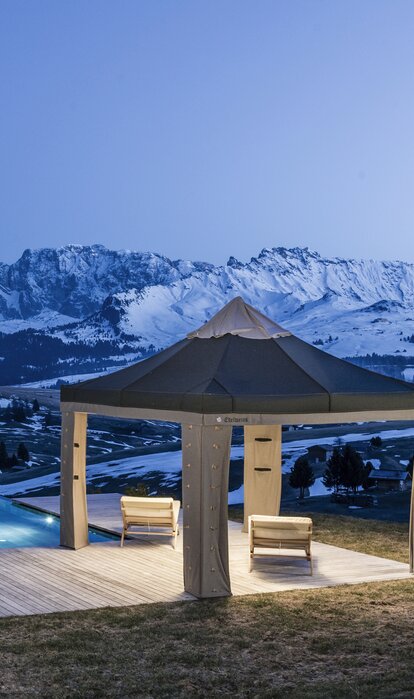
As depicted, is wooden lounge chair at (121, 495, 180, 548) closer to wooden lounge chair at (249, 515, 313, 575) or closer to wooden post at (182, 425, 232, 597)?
wooden lounge chair at (249, 515, 313, 575)

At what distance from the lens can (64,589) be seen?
9.34 metres

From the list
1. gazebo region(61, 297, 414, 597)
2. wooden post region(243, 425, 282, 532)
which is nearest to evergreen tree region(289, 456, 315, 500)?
wooden post region(243, 425, 282, 532)

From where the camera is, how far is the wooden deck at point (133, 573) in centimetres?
894

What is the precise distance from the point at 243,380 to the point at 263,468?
3334 millimetres

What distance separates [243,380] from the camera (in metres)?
9.77

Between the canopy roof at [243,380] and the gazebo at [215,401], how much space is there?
13 millimetres

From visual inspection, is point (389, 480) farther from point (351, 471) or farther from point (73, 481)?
point (73, 481)

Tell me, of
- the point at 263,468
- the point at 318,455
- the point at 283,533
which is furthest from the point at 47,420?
the point at 283,533

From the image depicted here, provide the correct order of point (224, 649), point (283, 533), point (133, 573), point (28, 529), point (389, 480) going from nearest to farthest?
point (224, 649) < point (283, 533) < point (133, 573) < point (28, 529) < point (389, 480)

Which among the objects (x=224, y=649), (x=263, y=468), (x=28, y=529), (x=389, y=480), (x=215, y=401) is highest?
(x=215, y=401)

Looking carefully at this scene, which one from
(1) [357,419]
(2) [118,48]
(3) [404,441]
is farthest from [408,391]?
(2) [118,48]

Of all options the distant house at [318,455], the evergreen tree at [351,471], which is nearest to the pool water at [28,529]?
the evergreen tree at [351,471]

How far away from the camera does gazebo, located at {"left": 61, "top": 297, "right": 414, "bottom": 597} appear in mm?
9086

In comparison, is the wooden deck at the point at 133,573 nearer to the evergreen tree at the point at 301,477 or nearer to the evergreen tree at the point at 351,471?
the evergreen tree at the point at 351,471
